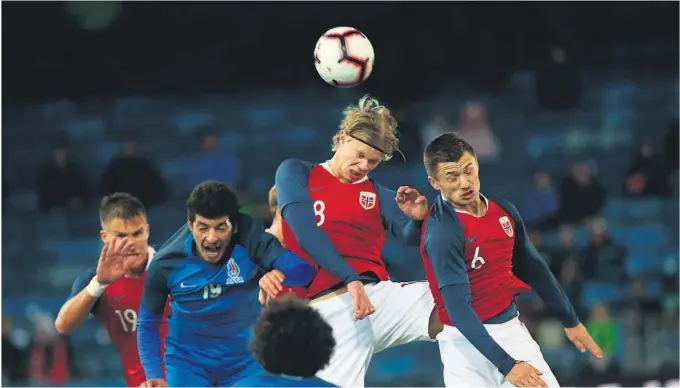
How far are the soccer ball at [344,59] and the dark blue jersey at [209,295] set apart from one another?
1401mm

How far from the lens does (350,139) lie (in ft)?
24.6

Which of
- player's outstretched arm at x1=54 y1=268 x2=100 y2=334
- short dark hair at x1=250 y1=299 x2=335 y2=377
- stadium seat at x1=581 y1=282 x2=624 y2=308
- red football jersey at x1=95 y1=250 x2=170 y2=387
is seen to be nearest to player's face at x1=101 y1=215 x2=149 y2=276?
red football jersey at x1=95 y1=250 x2=170 y2=387

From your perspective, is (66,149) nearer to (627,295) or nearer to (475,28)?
(475,28)

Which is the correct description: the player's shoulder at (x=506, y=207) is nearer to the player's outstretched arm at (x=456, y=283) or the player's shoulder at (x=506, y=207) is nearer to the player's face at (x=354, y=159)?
the player's outstretched arm at (x=456, y=283)

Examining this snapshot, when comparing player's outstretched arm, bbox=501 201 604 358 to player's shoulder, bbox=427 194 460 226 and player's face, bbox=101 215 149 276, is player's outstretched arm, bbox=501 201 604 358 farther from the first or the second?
player's face, bbox=101 215 149 276

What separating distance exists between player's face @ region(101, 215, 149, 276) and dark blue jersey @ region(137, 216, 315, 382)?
51 centimetres

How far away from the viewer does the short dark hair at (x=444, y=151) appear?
6836 millimetres

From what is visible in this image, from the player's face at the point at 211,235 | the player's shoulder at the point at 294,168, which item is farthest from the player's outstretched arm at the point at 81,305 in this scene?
the player's shoulder at the point at 294,168

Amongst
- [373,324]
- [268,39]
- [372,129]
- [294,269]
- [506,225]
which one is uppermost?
[268,39]

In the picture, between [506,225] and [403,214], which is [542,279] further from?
[403,214]

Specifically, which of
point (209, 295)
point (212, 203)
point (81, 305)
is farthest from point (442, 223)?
point (81, 305)

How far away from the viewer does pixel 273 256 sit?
23.6ft

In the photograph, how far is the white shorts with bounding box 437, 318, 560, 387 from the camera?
22.3 feet

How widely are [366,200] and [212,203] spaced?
107cm
